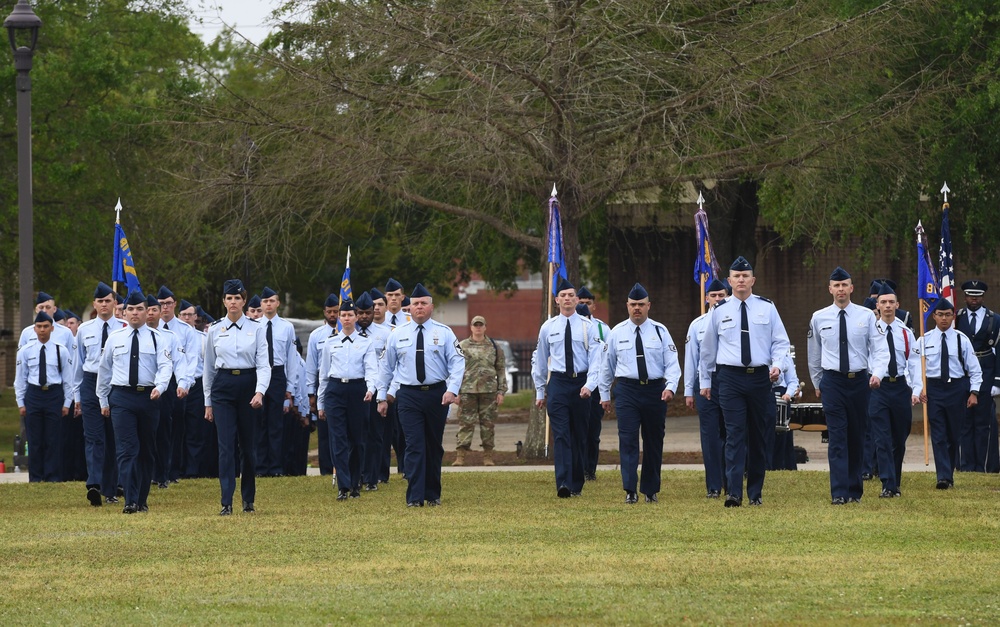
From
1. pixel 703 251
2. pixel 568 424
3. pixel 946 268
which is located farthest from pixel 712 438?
pixel 946 268

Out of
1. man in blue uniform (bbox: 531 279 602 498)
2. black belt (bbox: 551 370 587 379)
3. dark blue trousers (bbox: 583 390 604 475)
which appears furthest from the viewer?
dark blue trousers (bbox: 583 390 604 475)

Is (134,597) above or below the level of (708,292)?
below

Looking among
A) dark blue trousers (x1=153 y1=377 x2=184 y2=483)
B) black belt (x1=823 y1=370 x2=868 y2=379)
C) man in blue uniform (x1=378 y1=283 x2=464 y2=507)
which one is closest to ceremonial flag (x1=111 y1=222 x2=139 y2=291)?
dark blue trousers (x1=153 y1=377 x2=184 y2=483)

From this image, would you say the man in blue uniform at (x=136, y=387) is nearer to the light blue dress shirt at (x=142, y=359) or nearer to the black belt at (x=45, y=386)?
the light blue dress shirt at (x=142, y=359)

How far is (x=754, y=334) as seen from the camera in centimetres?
1488

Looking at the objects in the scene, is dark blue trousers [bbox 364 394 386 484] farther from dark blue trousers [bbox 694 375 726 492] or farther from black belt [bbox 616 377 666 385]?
dark blue trousers [bbox 694 375 726 492]

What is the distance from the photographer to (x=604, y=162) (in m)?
22.1

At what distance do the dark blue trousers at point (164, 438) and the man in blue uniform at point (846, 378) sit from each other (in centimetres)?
693

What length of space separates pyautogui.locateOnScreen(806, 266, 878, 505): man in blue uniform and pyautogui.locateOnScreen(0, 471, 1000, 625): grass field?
0.40 meters

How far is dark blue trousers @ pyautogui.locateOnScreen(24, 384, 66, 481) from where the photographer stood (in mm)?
19562

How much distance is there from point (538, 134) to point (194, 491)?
22.2 ft

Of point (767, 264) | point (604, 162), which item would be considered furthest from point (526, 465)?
point (767, 264)

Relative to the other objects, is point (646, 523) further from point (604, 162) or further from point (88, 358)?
point (604, 162)

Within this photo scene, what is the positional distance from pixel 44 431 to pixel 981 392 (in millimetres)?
10650
